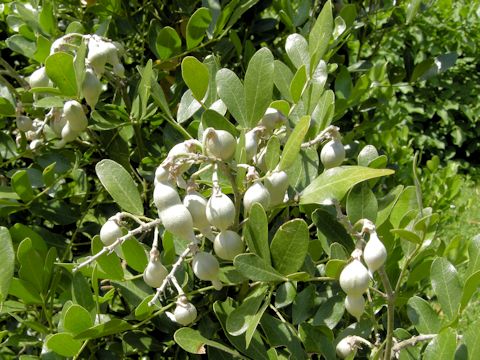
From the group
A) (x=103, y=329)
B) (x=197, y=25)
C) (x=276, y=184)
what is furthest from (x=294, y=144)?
(x=197, y=25)

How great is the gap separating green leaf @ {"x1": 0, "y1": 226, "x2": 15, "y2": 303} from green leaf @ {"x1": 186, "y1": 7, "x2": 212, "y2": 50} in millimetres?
341

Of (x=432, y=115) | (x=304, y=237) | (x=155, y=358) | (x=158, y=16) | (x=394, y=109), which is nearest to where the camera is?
(x=304, y=237)

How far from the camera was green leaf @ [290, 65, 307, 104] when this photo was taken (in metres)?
0.63

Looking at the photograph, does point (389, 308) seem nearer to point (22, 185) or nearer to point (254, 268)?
point (254, 268)

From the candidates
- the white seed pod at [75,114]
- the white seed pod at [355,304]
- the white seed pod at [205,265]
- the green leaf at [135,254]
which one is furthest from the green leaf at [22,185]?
the white seed pod at [355,304]

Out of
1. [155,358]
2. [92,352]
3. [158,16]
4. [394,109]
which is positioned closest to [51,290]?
[92,352]

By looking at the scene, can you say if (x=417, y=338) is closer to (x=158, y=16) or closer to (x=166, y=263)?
(x=166, y=263)

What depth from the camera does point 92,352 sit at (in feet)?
2.42

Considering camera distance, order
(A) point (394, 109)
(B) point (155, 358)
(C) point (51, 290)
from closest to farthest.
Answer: (C) point (51, 290), (B) point (155, 358), (A) point (394, 109)

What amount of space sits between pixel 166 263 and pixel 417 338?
0.24 meters

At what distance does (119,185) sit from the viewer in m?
0.64

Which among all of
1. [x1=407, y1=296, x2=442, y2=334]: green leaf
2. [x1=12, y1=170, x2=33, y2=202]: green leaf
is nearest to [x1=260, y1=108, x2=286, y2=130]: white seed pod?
[x1=407, y1=296, x2=442, y2=334]: green leaf

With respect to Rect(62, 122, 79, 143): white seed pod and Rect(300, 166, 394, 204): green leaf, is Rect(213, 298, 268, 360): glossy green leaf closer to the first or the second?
Rect(300, 166, 394, 204): green leaf

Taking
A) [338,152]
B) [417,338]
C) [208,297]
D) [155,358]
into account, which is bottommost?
[155,358]
